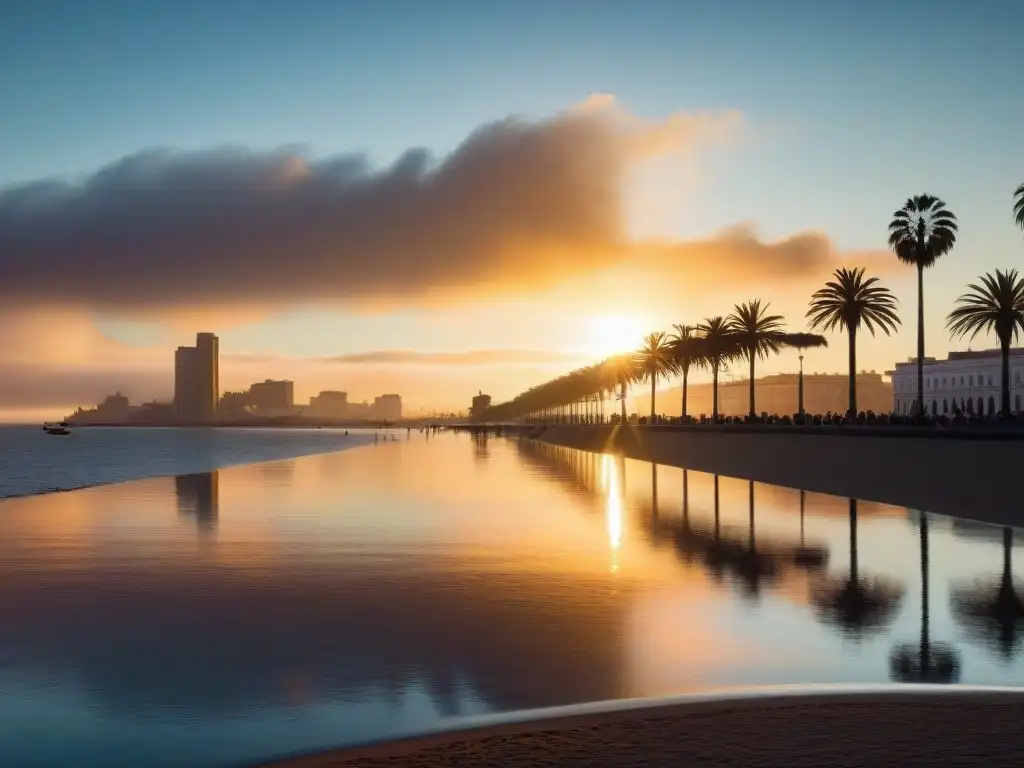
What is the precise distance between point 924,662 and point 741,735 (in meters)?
4.04

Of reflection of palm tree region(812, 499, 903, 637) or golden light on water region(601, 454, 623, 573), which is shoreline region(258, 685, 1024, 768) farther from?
golden light on water region(601, 454, 623, 573)

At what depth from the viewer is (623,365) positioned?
15738 centimetres

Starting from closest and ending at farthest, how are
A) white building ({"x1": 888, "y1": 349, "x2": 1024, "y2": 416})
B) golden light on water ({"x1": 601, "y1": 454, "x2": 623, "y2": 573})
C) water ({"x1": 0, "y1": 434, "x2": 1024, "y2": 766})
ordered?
water ({"x1": 0, "y1": 434, "x2": 1024, "y2": 766}) < golden light on water ({"x1": 601, "y1": 454, "x2": 623, "y2": 573}) < white building ({"x1": 888, "y1": 349, "x2": 1024, "y2": 416})

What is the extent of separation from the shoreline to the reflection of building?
65.6ft

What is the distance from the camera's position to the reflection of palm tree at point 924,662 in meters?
10.0

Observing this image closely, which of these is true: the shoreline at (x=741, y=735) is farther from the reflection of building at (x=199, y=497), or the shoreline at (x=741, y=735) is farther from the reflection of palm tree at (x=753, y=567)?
the reflection of building at (x=199, y=497)

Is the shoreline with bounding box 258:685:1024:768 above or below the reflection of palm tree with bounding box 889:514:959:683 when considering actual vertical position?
above

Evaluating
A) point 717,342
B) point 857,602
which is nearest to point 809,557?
point 857,602

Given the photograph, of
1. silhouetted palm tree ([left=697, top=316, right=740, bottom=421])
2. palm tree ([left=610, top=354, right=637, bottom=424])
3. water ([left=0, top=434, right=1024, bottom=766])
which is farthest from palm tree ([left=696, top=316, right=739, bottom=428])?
water ([left=0, top=434, right=1024, bottom=766])

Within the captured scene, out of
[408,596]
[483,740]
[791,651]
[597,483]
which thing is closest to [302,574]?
[408,596]

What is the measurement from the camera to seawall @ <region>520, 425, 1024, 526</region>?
2712 centimetres

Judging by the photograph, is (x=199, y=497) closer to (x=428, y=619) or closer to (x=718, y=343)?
(x=428, y=619)

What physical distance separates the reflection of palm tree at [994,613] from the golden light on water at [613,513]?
18.6 feet

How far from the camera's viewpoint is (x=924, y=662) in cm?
1073
